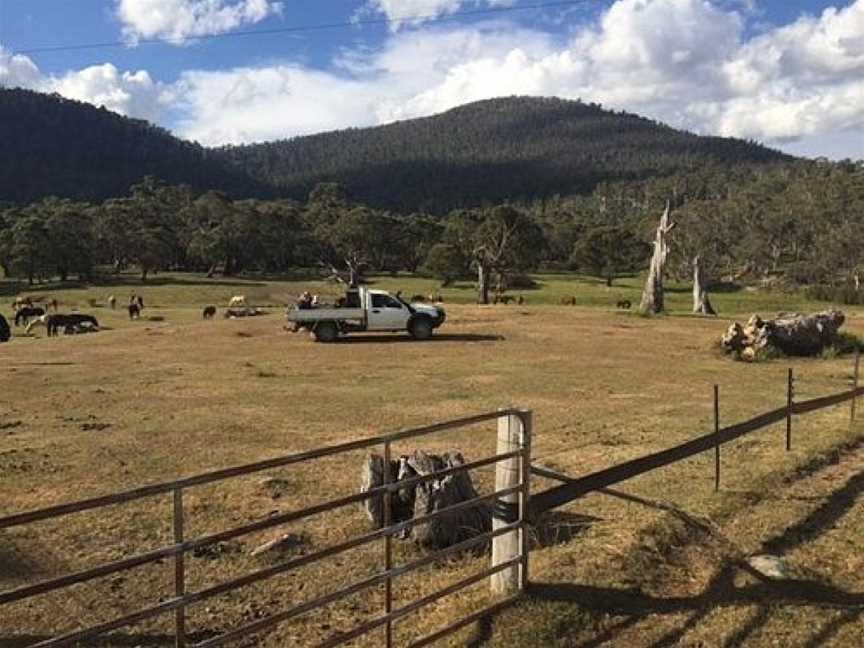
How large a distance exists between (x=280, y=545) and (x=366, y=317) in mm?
21838

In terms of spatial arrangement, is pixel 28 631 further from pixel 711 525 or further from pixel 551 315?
pixel 551 315

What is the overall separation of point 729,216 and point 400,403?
107 meters

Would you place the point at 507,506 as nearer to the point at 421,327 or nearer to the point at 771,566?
the point at 771,566

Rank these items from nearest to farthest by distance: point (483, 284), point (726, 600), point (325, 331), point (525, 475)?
point (525, 475)
point (726, 600)
point (325, 331)
point (483, 284)

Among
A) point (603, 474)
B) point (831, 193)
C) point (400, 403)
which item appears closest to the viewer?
point (603, 474)

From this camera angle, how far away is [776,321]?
25797 millimetres

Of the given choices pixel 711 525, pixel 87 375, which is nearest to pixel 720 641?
pixel 711 525

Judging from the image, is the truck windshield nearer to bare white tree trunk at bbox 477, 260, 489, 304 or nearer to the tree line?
bare white tree trunk at bbox 477, 260, 489, 304

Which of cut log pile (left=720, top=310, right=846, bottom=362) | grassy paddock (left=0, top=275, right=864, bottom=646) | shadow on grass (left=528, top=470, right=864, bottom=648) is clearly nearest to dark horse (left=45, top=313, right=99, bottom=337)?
grassy paddock (left=0, top=275, right=864, bottom=646)

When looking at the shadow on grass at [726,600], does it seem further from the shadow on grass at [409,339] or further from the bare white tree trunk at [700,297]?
the bare white tree trunk at [700,297]

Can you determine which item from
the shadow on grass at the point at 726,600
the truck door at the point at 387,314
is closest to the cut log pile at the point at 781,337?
the truck door at the point at 387,314

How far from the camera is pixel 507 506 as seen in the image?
657 centimetres

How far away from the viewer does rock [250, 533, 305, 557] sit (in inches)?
306

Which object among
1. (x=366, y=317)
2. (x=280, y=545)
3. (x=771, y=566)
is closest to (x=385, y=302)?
(x=366, y=317)
